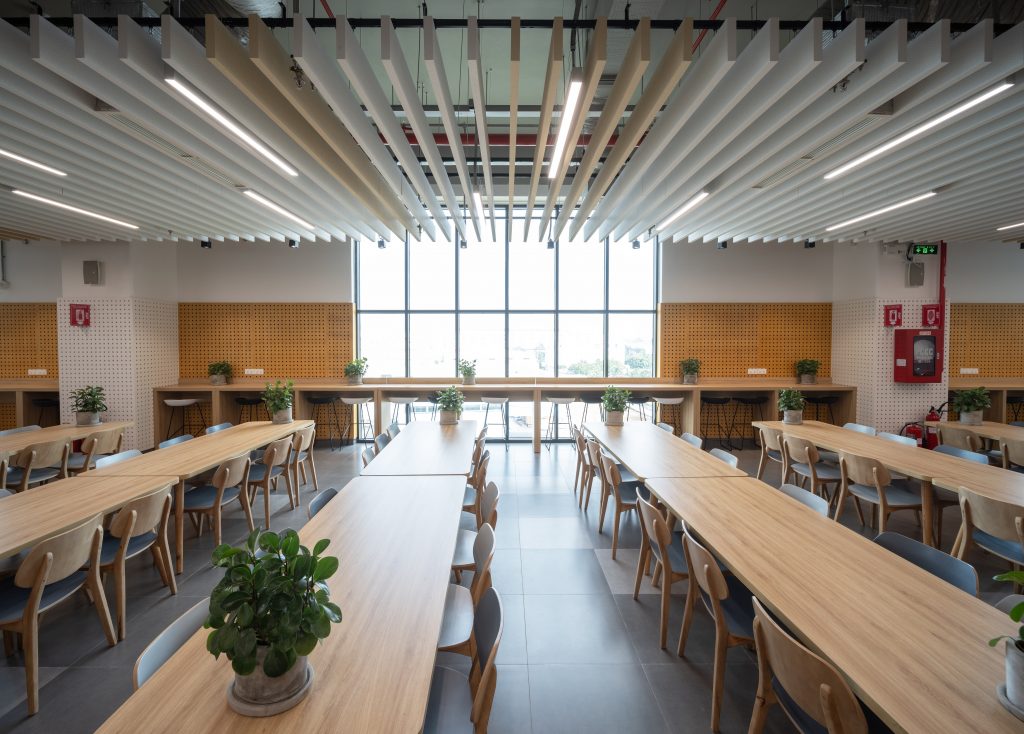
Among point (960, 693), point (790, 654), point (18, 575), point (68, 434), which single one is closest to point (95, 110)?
point (18, 575)

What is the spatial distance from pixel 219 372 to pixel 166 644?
8209mm

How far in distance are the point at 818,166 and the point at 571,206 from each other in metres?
2.53

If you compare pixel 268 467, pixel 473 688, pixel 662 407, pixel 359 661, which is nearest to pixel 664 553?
pixel 473 688

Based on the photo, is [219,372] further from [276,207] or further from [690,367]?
[690,367]

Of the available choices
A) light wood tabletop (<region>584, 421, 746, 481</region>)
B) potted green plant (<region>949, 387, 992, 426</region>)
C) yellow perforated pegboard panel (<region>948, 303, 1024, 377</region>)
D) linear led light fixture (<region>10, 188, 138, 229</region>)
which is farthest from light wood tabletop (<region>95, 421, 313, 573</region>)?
yellow perforated pegboard panel (<region>948, 303, 1024, 377</region>)

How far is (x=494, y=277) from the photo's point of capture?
9.17 metres

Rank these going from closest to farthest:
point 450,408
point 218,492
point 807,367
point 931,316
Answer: point 218,492, point 450,408, point 931,316, point 807,367

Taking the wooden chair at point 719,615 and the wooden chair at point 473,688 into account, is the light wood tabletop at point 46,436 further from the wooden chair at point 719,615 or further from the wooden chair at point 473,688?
the wooden chair at point 719,615

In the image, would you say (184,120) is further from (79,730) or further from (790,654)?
(790,654)

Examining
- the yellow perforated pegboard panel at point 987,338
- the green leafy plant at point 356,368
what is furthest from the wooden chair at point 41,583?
the yellow perforated pegboard panel at point 987,338

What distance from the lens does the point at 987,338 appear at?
8.76 meters

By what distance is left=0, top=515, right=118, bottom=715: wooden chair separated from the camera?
7.56 feet

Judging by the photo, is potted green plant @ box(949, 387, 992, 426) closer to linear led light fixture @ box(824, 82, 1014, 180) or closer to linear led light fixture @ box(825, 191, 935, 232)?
linear led light fixture @ box(825, 191, 935, 232)

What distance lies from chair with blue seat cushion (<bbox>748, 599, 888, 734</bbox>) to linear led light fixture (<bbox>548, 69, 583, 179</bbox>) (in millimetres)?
3012
